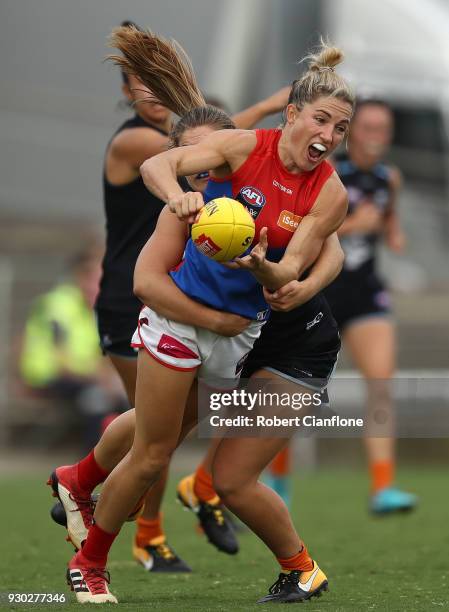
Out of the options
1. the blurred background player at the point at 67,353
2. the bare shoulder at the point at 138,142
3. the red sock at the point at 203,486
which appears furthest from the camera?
the blurred background player at the point at 67,353

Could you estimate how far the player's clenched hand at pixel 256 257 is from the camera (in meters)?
4.69

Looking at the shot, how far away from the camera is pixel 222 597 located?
549 cm

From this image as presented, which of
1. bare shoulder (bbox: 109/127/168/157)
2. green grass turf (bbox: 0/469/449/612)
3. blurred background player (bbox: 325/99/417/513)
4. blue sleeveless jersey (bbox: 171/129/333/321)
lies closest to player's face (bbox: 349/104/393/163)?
blurred background player (bbox: 325/99/417/513)

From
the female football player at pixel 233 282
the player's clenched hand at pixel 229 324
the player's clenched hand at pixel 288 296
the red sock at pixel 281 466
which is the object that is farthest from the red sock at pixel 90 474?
the red sock at pixel 281 466

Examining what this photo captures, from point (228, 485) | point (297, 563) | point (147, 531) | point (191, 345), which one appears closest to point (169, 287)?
point (191, 345)

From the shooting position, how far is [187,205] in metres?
4.66

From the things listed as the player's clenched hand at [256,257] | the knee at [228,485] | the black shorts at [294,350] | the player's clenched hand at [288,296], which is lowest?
the knee at [228,485]

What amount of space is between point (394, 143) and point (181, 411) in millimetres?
18935

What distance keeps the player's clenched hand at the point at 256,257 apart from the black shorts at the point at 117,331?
175 cm

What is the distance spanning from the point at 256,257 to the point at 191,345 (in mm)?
595

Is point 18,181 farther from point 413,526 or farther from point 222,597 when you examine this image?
point 222,597

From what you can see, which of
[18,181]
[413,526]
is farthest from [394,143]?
[413,526]

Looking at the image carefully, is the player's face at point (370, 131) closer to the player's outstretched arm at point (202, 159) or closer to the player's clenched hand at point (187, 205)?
the player's outstretched arm at point (202, 159)

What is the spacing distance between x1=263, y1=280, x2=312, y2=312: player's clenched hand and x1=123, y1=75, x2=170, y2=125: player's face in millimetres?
1667
